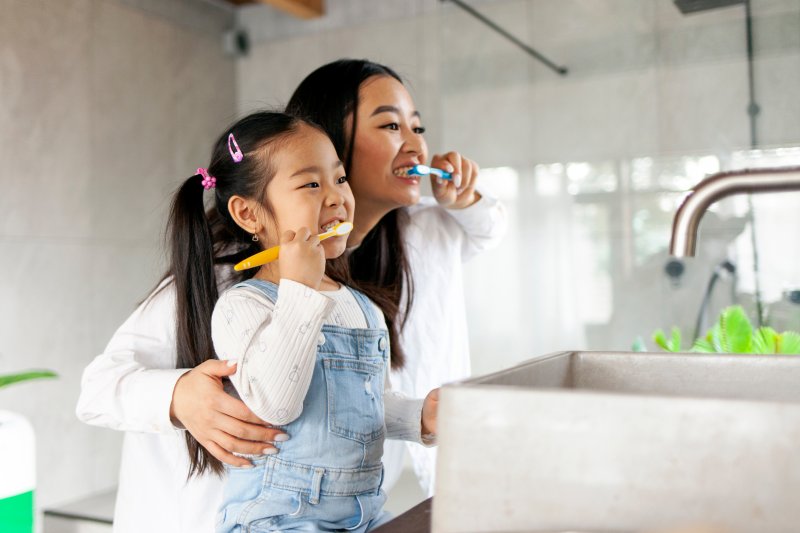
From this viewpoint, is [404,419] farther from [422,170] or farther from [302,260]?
[422,170]

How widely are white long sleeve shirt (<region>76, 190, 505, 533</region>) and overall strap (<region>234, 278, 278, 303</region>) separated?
126 millimetres

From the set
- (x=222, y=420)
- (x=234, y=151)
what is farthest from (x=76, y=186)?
(x=222, y=420)

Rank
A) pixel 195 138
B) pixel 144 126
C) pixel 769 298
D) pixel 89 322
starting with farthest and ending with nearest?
pixel 195 138 → pixel 144 126 → pixel 89 322 → pixel 769 298

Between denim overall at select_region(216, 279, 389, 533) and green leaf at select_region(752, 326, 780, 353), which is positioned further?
green leaf at select_region(752, 326, 780, 353)

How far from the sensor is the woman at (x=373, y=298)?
2.93 feet

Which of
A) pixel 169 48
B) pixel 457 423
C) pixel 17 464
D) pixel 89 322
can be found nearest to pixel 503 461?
pixel 457 423

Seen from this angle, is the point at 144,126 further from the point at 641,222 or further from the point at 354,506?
the point at 354,506

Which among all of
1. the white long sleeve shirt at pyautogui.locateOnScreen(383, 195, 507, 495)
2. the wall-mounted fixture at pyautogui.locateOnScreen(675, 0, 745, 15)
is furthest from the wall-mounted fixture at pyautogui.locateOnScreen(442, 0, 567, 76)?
the white long sleeve shirt at pyautogui.locateOnScreen(383, 195, 507, 495)

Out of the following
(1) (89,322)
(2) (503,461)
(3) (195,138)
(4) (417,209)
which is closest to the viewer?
(2) (503,461)

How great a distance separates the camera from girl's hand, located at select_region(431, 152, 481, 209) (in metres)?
1.38

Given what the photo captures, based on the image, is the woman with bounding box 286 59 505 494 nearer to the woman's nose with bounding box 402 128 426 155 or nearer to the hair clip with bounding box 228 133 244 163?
the woman's nose with bounding box 402 128 426 155

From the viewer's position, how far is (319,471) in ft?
→ 2.77

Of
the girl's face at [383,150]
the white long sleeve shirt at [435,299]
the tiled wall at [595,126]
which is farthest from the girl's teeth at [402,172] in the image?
the tiled wall at [595,126]

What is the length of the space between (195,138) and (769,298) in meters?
2.20
